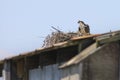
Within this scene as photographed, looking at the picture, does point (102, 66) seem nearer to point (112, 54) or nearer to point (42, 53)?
point (112, 54)

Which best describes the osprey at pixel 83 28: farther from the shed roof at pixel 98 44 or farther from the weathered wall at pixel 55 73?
the shed roof at pixel 98 44

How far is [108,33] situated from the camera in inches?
488

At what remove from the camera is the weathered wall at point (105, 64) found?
12.4 metres

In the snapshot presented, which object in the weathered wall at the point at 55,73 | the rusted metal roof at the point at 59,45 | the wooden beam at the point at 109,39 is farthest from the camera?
the rusted metal roof at the point at 59,45

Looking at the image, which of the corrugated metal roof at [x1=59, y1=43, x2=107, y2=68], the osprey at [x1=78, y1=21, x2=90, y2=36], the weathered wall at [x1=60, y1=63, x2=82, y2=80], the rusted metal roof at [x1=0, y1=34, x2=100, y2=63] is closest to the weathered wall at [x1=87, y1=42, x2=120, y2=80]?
the corrugated metal roof at [x1=59, y1=43, x2=107, y2=68]

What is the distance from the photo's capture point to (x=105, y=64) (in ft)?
41.0

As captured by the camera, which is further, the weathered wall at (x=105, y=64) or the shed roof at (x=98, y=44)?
the weathered wall at (x=105, y=64)

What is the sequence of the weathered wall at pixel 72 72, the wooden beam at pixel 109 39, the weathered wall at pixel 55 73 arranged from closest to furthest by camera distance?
the wooden beam at pixel 109 39 < the weathered wall at pixel 72 72 < the weathered wall at pixel 55 73

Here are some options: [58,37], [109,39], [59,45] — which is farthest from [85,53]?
[58,37]

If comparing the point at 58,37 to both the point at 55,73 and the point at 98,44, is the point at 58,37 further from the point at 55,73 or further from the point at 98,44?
the point at 98,44

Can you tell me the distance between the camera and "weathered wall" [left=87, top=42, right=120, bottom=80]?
40.6 ft

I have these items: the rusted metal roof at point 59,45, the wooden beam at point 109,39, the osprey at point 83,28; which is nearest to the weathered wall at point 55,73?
the rusted metal roof at point 59,45

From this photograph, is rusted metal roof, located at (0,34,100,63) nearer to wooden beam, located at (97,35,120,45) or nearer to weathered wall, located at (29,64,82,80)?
wooden beam, located at (97,35,120,45)

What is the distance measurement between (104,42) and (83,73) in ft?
2.91
